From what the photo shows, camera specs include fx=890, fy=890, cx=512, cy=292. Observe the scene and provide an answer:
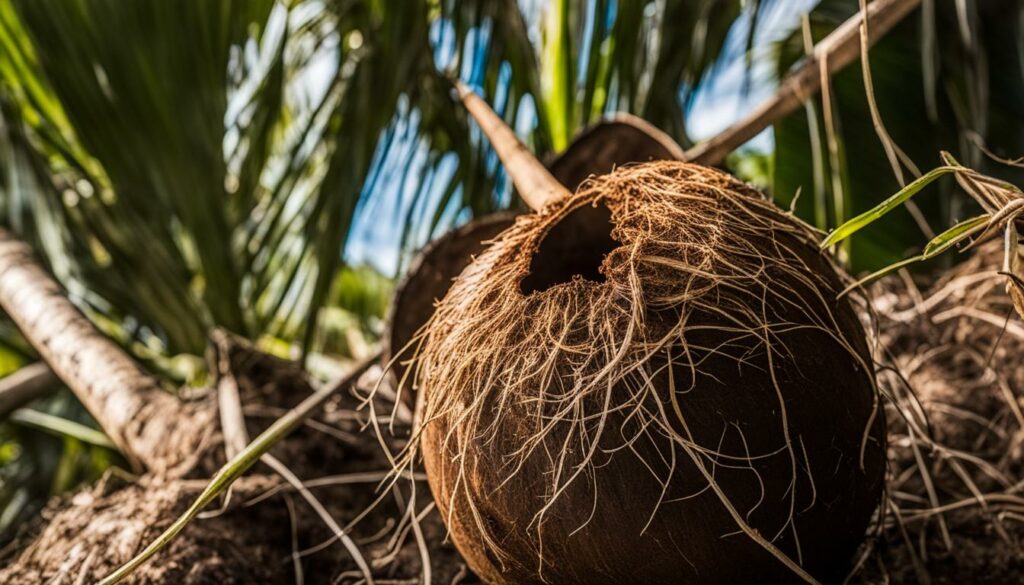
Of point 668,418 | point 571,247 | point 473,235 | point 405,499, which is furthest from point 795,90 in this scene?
point 405,499

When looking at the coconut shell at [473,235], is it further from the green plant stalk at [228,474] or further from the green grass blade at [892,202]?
the green grass blade at [892,202]

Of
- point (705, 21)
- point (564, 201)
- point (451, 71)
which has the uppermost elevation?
point (451, 71)

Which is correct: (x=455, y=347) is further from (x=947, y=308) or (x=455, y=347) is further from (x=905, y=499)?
(x=947, y=308)

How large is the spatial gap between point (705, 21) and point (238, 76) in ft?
3.87

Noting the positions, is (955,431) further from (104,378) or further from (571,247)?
(104,378)

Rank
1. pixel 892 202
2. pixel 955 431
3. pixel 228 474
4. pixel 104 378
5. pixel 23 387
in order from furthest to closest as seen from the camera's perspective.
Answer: pixel 23 387 → pixel 104 378 → pixel 955 431 → pixel 228 474 → pixel 892 202

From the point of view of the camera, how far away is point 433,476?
0.84 meters

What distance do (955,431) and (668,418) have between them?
672 mm

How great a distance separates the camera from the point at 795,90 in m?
1.09

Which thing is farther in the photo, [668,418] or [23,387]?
[23,387]

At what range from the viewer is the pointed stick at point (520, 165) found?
95cm

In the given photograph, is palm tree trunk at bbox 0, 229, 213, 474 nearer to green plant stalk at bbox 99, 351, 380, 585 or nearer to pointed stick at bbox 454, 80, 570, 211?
green plant stalk at bbox 99, 351, 380, 585

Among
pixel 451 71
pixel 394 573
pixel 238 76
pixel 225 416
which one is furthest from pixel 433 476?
pixel 238 76

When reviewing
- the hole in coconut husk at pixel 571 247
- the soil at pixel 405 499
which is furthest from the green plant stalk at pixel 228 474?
the hole in coconut husk at pixel 571 247
